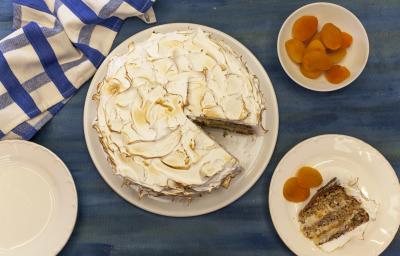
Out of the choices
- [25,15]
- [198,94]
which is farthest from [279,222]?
[25,15]

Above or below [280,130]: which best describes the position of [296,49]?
above

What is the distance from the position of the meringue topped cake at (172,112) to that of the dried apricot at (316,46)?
0.89 feet

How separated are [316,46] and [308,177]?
1.16 feet

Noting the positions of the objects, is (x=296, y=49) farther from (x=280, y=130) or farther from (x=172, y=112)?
(x=172, y=112)

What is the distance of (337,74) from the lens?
1407 mm

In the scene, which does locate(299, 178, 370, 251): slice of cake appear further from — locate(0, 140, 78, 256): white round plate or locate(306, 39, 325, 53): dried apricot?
locate(0, 140, 78, 256): white round plate

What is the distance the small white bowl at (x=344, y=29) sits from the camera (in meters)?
1.42

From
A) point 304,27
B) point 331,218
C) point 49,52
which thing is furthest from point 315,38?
point 49,52

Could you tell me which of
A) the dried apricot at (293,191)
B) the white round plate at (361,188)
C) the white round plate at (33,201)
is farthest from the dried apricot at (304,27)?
the white round plate at (33,201)

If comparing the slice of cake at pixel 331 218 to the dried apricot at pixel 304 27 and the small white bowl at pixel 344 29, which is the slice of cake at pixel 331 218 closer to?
the small white bowl at pixel 344 29

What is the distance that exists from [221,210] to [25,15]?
0.78 metres

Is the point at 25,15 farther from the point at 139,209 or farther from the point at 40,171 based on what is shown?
the point at 139,209

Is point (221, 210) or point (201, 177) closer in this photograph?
point (201, 177)

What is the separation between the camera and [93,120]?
1373 mm
